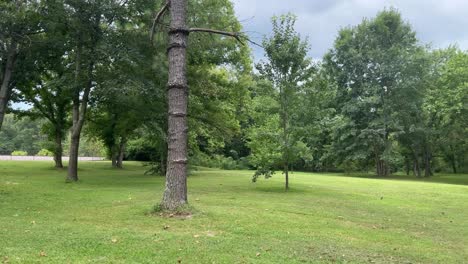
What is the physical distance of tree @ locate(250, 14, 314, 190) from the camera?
53.7 feet

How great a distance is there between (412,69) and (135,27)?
27.4m

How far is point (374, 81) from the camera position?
136ft

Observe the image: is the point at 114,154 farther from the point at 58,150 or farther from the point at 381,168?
the point at 381,168

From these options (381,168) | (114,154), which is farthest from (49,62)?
(381,168)

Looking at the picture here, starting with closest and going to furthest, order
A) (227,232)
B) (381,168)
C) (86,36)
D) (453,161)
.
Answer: (227,232)
(86,36)
(381,168)
(453,161)

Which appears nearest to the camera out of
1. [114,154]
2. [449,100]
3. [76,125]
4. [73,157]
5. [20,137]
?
[73,157]

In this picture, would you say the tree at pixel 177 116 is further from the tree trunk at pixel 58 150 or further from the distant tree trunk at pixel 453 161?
the distant tree trunk at pixel 453 161

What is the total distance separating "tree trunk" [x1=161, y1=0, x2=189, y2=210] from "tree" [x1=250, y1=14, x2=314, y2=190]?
24.0 feet

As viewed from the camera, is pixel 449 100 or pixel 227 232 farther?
pixel 449 100

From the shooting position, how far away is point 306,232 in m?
7.78

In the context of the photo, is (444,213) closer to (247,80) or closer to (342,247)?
(342,247)

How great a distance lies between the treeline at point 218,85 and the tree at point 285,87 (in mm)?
40

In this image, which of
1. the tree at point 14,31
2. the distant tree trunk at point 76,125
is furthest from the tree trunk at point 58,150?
the distant tree trunk at point 76,125

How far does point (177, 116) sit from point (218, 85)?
1514 cm
